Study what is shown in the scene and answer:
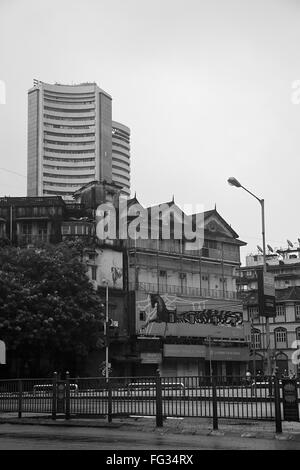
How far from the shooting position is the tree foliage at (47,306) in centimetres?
4497

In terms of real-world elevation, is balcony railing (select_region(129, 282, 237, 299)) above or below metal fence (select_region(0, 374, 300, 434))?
above

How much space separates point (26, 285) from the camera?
46969 millimetres

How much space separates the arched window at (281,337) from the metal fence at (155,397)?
223 feet

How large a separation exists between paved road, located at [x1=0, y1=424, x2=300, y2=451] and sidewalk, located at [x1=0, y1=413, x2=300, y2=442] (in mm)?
452

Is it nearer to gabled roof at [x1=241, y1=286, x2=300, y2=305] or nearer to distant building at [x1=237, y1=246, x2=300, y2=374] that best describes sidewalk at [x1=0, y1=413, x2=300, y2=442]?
distant building at [x1=237, y1=246, x2=300, y2=374]

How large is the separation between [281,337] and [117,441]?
74019mm

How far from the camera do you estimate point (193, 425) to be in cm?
1619

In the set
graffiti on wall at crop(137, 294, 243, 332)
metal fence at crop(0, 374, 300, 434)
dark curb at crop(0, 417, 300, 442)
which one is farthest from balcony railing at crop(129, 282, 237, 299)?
dark curb at crop(0, 417, 300, 442)

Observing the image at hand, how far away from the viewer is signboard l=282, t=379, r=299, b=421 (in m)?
14.6

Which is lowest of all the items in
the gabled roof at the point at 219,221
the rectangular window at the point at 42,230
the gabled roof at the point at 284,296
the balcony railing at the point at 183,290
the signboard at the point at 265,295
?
the signboard at the point at 265,295

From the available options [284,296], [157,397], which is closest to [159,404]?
[157,397]

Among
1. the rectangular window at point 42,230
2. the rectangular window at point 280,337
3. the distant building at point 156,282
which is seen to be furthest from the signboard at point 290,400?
the rectangular window at point 280,337

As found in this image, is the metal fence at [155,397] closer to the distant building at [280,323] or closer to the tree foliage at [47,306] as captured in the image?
the tree foliage at [47,306]
